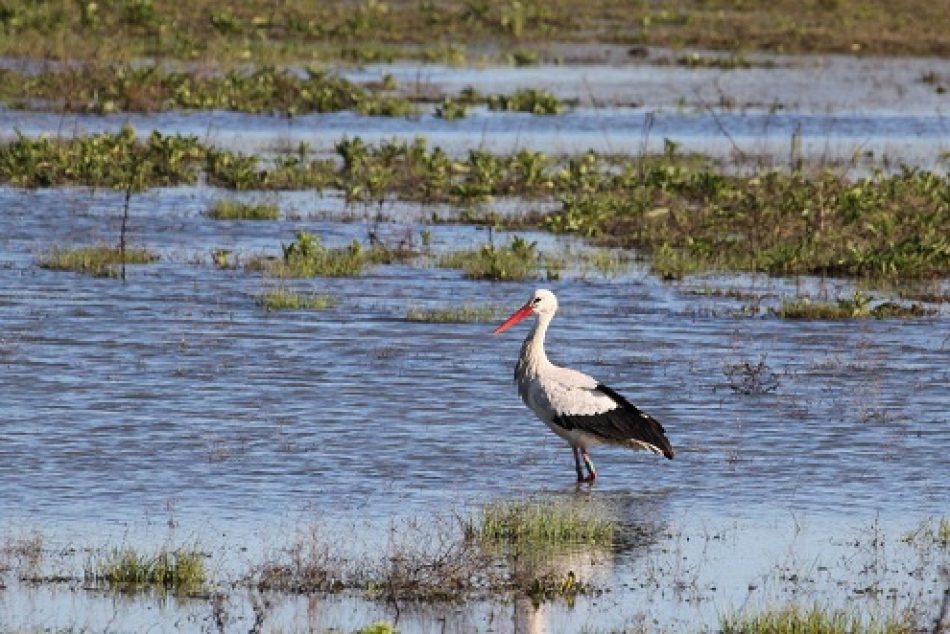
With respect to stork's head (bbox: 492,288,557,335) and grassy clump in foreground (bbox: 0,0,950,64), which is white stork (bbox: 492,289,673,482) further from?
grassy clump in foreground (bbox: 0,0,950,64)

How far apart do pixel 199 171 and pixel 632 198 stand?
6095 mm

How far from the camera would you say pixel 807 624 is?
28.4ft

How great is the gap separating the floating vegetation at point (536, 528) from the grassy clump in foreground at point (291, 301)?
7.12 meters

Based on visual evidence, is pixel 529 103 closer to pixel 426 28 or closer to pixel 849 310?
pixel 426 28

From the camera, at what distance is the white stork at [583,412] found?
1225cm

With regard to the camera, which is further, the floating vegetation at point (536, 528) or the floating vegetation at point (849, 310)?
the floating vegetation at point (849, 310)

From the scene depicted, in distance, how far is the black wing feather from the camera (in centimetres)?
1223

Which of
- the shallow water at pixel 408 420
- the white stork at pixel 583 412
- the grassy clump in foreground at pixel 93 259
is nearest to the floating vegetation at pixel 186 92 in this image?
the shallow water at pixel 408 420

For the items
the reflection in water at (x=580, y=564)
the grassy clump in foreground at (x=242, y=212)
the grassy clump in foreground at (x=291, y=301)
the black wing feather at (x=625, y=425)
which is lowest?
the grassy clump in foreground at (x=291, y=301)

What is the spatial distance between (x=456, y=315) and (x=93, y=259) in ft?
12.7

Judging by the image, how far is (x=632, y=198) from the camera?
23.8 m

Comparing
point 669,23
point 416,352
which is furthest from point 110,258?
point 669,23

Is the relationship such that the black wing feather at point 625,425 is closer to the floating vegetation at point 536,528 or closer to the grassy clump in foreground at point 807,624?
the floating vegetation at point 536,528

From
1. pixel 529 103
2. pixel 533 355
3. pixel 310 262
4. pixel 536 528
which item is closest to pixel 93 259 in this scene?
pixel 310 262
